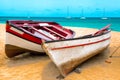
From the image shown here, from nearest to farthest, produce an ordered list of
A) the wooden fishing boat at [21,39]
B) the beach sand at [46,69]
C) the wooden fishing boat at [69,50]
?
the wooden fishing boat at [69,50], the beach sand at [46,69], the wooden fishing boat at [21,39]

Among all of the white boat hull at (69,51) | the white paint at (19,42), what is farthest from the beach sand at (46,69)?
the white paint at (19,42)

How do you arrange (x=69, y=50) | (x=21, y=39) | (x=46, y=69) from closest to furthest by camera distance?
(x=69, y=50) → (x=46, y=69) → (x=21, y=39)

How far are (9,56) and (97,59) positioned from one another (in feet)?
10.2

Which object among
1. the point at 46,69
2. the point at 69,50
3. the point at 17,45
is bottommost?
the point at 46,69

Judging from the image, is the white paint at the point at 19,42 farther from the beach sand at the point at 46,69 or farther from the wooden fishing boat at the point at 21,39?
the beach sand at the point at 46,69

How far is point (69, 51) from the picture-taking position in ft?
18.7

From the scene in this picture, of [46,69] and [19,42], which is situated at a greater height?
[19,42]

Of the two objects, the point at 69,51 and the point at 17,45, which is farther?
the point at 17,45

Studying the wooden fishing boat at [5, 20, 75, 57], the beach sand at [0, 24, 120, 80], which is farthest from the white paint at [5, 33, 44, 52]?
the beach sand at [0, 24, 120, 80]

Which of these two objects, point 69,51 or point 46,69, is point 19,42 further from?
point 69,51

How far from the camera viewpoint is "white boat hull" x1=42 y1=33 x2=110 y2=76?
17.6 feet

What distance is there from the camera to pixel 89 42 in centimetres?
639

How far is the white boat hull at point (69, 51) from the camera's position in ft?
17.6

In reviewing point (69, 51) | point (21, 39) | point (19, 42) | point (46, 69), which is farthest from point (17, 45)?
point (69, 51)
